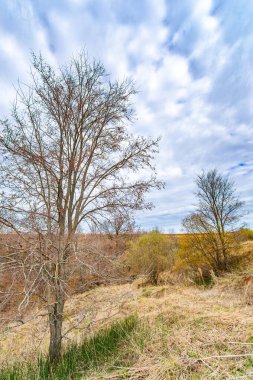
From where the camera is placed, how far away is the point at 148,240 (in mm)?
15945

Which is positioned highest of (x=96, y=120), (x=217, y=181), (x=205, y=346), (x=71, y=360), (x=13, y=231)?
(x=217, y=181)

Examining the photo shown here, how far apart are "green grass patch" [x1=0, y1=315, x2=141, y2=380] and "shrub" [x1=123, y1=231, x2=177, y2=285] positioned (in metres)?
10.6

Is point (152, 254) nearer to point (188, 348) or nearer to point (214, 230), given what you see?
point (214, 230)

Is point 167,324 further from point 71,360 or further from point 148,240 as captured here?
point 148,240

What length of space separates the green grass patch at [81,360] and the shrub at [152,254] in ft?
34.9

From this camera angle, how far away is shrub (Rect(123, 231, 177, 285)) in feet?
50.3

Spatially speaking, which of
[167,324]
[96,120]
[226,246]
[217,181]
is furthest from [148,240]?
[96,120]

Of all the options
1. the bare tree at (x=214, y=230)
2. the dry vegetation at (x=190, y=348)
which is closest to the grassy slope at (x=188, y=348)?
the dry vegetation at (x=190, y=348)

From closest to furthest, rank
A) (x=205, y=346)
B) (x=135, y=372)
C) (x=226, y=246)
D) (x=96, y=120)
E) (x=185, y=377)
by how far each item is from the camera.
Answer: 1. (x=185, y=377)
2. (x=135, y=372)
3. (x=205, y=346)
4. (x=96, y=120)
5. (x=226, y=246)

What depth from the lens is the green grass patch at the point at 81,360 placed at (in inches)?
130

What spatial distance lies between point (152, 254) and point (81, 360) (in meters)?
12.2

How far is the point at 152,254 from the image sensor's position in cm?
1569

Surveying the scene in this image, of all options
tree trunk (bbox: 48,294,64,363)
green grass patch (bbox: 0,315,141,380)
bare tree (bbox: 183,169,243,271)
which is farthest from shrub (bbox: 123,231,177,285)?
tree trunk (bbox: 48,294,64,363)

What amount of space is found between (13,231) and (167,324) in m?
3.37
